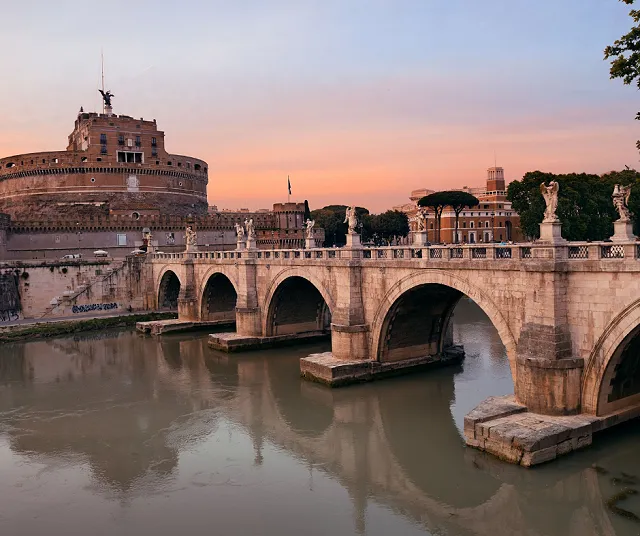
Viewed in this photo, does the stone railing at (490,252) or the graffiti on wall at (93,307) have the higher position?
the stone railing at (490,252)

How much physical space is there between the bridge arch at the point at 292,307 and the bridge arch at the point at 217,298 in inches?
306

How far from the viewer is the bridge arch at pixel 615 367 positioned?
47.1ft

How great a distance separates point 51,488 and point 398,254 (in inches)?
539

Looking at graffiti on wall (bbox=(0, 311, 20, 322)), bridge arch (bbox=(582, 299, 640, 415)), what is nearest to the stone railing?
bridge arch (bbox=(582, 299, 640, 415))

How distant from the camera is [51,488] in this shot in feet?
49.4

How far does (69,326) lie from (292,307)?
17.7 m

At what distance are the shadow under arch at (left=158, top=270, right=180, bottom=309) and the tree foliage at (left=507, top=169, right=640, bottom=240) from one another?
29.2 m

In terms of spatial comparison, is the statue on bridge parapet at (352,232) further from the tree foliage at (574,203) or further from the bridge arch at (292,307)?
the tree foliage at (574,203)

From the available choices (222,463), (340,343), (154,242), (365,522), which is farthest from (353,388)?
(154,242)

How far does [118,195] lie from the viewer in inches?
2793

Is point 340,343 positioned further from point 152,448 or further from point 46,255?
point 46,255

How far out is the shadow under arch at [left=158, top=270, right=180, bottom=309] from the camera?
48219 mm

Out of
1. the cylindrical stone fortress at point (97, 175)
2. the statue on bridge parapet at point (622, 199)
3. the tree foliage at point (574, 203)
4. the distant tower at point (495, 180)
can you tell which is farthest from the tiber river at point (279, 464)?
the distant tower at point (495, 180)

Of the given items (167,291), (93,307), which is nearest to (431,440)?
(167,291)
